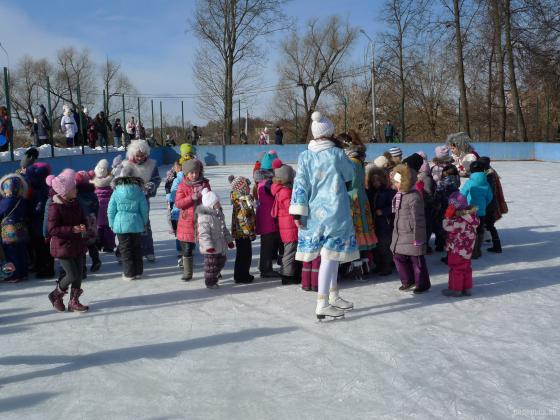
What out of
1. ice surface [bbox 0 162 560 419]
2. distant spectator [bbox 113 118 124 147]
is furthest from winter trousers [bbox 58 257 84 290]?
distant spectator [bbox 113 118 124 147]

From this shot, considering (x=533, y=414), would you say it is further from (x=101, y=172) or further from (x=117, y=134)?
(x=117, y=134)

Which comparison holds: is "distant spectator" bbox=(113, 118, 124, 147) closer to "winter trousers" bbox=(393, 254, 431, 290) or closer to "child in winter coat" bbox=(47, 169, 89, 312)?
"child in winter coat" bbox=(47, 169, 89, 312)

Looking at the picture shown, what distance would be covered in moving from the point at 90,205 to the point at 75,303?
184 centimetres

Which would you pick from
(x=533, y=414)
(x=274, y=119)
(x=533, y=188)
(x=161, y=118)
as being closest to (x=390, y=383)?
(x=533, y=414)

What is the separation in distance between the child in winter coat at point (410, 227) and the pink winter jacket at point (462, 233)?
0.27 metres

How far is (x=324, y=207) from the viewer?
4301mm

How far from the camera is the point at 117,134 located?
71.6 feet

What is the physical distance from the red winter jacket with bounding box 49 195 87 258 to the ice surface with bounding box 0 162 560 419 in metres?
0.61

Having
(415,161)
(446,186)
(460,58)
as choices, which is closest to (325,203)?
(415,161)

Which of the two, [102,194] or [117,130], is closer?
[102,194]

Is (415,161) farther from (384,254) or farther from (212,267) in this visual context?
(212,267)

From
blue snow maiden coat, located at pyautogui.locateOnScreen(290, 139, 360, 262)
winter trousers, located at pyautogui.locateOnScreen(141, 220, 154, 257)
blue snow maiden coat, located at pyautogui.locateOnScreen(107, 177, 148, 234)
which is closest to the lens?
blue snow maiden coat, located at pyautogui.locateOnScreen(290, 139, 360, 262)

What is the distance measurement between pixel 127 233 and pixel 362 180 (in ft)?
8.60

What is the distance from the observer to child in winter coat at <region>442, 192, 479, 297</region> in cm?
501
